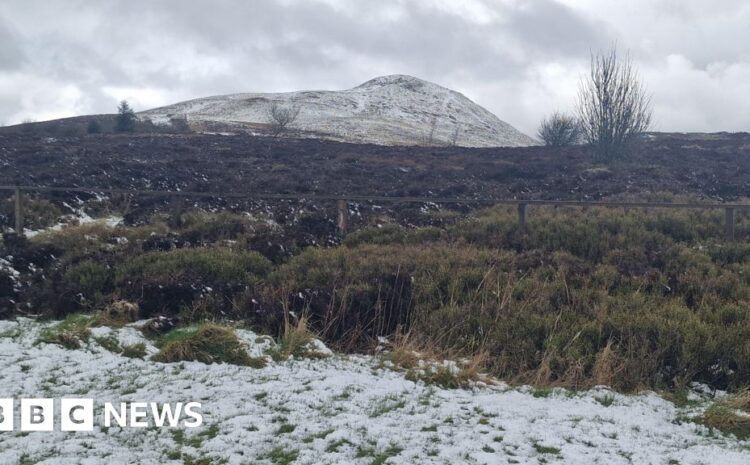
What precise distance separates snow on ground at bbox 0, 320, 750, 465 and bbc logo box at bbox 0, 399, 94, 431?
0.14m

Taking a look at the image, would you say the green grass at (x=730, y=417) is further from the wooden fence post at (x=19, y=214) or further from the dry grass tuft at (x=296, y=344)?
the wooden fence post at (x=19, y=214)

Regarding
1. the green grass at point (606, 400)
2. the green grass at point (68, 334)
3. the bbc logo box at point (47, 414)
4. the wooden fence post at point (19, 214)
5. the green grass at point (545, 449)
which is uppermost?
the wooden fence post at point (19, 214)

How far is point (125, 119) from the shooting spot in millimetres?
48969

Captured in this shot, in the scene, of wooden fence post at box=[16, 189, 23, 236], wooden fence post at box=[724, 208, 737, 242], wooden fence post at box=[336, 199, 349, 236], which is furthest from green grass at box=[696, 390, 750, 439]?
wooden fence post at box=[16, 189, 23, 236]

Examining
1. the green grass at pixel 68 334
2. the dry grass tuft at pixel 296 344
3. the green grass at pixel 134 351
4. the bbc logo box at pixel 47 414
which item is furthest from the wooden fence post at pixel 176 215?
the bbc logo box at pixel 47 414

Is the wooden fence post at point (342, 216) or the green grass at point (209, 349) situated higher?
the wooden fence post at point (342, 216)

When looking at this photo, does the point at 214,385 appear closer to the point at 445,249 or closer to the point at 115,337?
the point at 115,337

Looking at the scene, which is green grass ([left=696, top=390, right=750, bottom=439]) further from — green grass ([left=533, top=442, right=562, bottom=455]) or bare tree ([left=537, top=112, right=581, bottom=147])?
bare tree ([left=537, top=112, right=581, bottom=147])

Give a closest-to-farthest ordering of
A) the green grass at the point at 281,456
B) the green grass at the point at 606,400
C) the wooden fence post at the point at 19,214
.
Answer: the green grass at the point at 281,456 → the green grass at the point at 606,400 → the wooden fence post at the point at 19,214

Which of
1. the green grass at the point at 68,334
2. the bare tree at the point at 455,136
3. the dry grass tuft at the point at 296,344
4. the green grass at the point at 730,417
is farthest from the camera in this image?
the bare tree at the point at 455,136

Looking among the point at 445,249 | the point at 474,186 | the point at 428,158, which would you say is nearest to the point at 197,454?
the point at 445,249

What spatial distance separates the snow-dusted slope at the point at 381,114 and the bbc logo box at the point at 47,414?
58281 millimetres

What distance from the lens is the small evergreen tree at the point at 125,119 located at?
48594 mm

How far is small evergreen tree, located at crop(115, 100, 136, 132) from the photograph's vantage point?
48.6 meters
